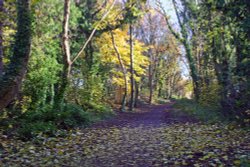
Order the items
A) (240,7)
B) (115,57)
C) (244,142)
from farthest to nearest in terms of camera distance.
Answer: (115,57), (240,7), (244,142)

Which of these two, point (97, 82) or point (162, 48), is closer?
point (97, 82)

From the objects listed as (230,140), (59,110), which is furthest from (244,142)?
(59,110)

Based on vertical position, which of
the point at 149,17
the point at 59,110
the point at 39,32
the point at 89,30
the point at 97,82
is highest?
the point at 149,17

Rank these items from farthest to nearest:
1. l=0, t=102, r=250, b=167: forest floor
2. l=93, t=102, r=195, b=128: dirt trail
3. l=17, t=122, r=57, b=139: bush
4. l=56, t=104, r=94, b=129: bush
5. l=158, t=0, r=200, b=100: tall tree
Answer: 1. l=158, t=0, r=200, b=100: tall tree
2. l=93, t=102, r=195, b=128: dirt trail
3. l=56, t=104, r=94, b=129: bush
4. l=17, t=122, r=57, b=139: bush
5. l=0, t=102, r=250, b=167: forest floor

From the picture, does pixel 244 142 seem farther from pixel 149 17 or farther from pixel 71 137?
pixel 149 17

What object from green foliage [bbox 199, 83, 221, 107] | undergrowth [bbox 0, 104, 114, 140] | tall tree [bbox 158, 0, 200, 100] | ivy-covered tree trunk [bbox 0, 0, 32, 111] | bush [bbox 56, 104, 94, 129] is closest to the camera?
ivy-covered tree trunk [bbox 0, 0, 32, 111]

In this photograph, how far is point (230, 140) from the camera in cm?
865

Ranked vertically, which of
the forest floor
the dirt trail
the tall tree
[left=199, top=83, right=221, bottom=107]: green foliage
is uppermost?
the tall tree

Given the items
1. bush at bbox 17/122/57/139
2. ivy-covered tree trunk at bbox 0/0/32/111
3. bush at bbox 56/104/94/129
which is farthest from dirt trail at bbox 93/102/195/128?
ivy-covered tree trunk at bbox 0/0/32/111

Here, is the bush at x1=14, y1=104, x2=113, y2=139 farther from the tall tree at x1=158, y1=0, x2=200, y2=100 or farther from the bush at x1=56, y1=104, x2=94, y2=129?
the tall tree at x1=158, y1=0, x2=200, y2=100

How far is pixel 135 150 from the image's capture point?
8.44m

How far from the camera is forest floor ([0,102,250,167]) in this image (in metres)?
6.88

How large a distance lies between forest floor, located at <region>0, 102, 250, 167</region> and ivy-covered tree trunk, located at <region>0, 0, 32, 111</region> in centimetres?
158

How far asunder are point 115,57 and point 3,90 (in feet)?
63.0
